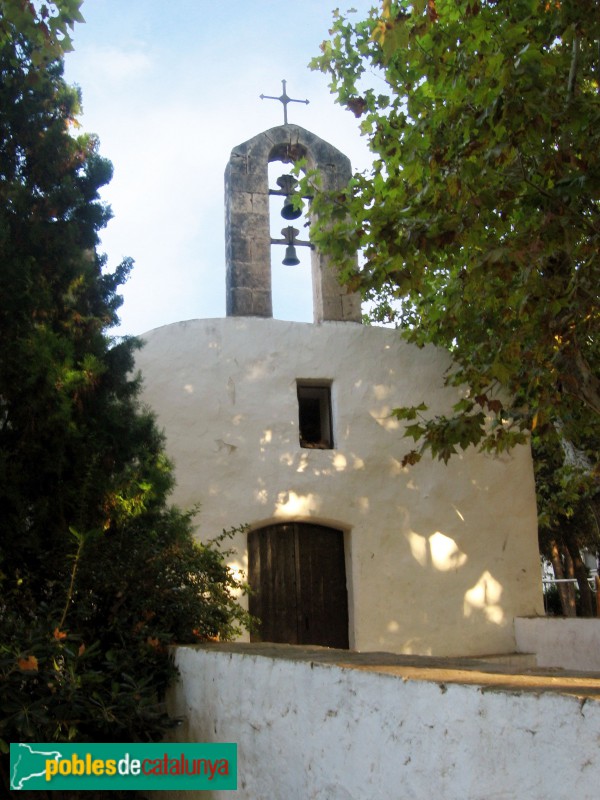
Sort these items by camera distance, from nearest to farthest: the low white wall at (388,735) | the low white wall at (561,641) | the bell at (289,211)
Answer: the low white wall at (388,735) < the low white wall at (561,641) < the bell at (289,211)

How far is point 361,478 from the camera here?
8289mm

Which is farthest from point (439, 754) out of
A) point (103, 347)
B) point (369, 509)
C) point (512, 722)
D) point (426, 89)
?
point (369, 509)

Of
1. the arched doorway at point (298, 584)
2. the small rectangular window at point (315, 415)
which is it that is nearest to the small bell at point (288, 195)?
the small rectangular window at point (315, 415)

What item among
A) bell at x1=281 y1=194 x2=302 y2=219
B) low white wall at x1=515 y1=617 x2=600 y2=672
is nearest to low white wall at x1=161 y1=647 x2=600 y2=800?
low white wall at x1=515 y1=617 x2=600 y2=672

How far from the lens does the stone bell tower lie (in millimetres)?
8266

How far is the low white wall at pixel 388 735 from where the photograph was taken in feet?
5.95

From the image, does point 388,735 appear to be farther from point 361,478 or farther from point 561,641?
point 561,641

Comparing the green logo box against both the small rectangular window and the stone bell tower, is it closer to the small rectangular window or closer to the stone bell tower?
the small rectangular window

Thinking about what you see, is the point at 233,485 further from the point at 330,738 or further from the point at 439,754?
the point at 439,754

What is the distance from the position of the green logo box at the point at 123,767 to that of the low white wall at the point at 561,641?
5191 millimetres

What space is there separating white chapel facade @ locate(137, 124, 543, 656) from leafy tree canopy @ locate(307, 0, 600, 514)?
119 cm

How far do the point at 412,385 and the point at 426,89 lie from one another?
127 inches

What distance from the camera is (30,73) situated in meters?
5.19

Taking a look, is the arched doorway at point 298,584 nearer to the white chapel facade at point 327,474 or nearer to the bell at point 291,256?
the white chapel facade at point 327,474
